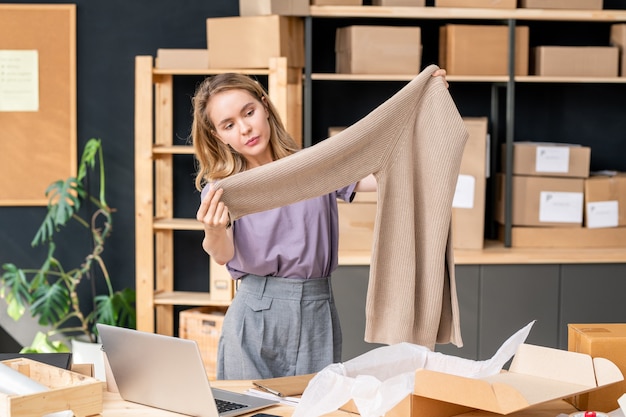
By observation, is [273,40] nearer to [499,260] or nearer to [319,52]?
[319,52]

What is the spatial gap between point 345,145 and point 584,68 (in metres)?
2.52

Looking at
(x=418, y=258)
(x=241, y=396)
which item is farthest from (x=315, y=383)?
(x=418, y=258)

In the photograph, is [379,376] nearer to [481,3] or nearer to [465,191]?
[465,191]

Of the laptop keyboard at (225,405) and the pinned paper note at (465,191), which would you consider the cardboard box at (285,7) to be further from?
the laptop keyboard at (225,405)

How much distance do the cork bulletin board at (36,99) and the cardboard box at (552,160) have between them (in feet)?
7.25

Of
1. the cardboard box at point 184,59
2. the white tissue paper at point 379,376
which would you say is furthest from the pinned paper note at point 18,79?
the white tissue paper at point 379,376

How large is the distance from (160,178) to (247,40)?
87cm

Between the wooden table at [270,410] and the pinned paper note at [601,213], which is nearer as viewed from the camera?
the wooden table at [270,410]

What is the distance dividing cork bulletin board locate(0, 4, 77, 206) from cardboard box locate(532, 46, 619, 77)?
2306 millimetres

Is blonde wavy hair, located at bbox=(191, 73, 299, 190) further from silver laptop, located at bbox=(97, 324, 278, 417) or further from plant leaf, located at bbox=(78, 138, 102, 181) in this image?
plant leaf, located at bbox=(78, 138, 102, 181)

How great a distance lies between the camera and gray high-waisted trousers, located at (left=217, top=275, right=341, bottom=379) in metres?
2.51

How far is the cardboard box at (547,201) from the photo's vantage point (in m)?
4.15

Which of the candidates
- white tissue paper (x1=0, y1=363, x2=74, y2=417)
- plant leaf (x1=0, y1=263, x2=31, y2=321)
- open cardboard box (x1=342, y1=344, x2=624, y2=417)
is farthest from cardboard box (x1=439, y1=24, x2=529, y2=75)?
white tissue paper (x1=0, y1=363, x2=74, y2=417)

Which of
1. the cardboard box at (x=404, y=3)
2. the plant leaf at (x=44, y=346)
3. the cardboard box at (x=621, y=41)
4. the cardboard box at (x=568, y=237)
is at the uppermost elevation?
the cardboard box at (x=404, y=3)
